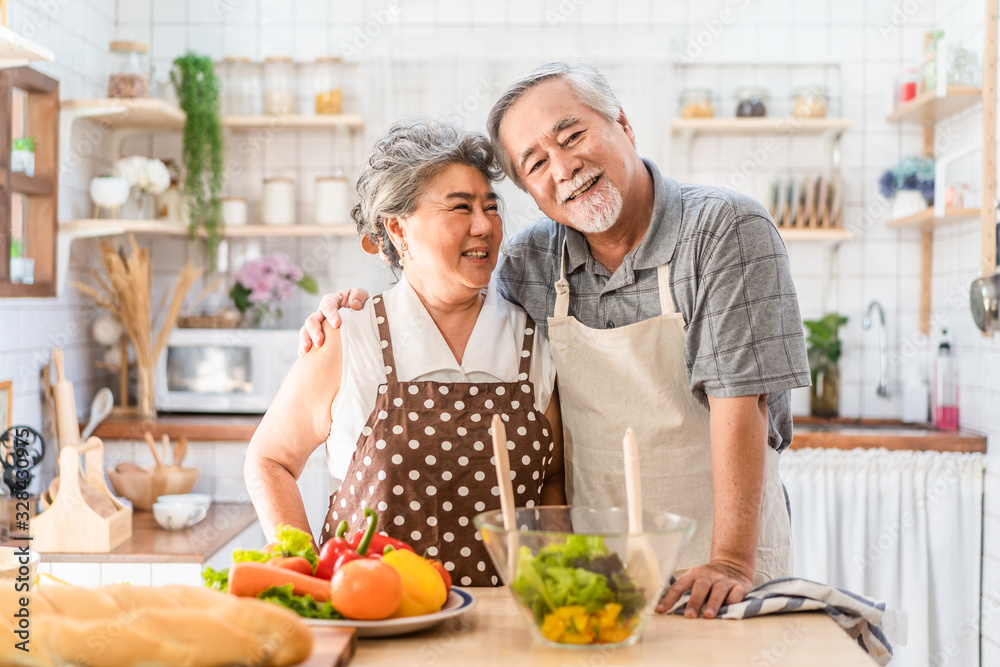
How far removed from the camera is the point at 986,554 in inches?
111

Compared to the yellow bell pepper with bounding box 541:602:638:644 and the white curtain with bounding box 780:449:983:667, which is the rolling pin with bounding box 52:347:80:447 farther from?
the yellow bell pepper with bounding box 541:602:638:644

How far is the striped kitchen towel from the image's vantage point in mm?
1047

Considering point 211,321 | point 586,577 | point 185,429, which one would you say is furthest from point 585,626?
point 211,321

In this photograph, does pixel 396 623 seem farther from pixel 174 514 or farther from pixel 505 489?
pixel 174 514

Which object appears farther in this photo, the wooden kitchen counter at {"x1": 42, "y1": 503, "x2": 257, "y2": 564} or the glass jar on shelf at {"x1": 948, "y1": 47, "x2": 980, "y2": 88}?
the glass jar on shelf at {"x1": 948, "y1": 47, "x2": 980, "y2": 88}

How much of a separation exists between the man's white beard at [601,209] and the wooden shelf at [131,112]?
2.18 metres

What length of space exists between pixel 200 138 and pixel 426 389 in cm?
234

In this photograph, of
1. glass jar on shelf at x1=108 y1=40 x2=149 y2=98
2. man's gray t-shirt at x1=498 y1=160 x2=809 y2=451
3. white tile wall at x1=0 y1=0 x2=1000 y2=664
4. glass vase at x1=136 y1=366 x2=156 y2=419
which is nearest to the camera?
man's gray t-shirt at x1=498 y1=160 x2=809 y2=451

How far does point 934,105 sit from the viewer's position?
3.17 m

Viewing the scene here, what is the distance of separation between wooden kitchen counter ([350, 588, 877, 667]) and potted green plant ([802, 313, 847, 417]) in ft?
8.20

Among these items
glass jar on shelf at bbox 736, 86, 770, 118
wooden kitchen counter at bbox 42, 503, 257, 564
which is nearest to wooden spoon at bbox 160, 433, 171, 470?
wooden kitchen counter at bbox 42, 503, 257, 564

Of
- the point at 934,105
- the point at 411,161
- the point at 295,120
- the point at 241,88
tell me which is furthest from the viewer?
the point at 241,88

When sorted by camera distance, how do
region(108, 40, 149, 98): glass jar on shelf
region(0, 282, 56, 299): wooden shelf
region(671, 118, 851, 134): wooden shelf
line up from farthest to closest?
1. region(671, 118, 851, 134): wooden shelf
2. region(108, 40, 149, 98): glass jar on shelf
3. region(0, 282, 56, 299): wooden shelf

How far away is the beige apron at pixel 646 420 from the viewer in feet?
4.87
